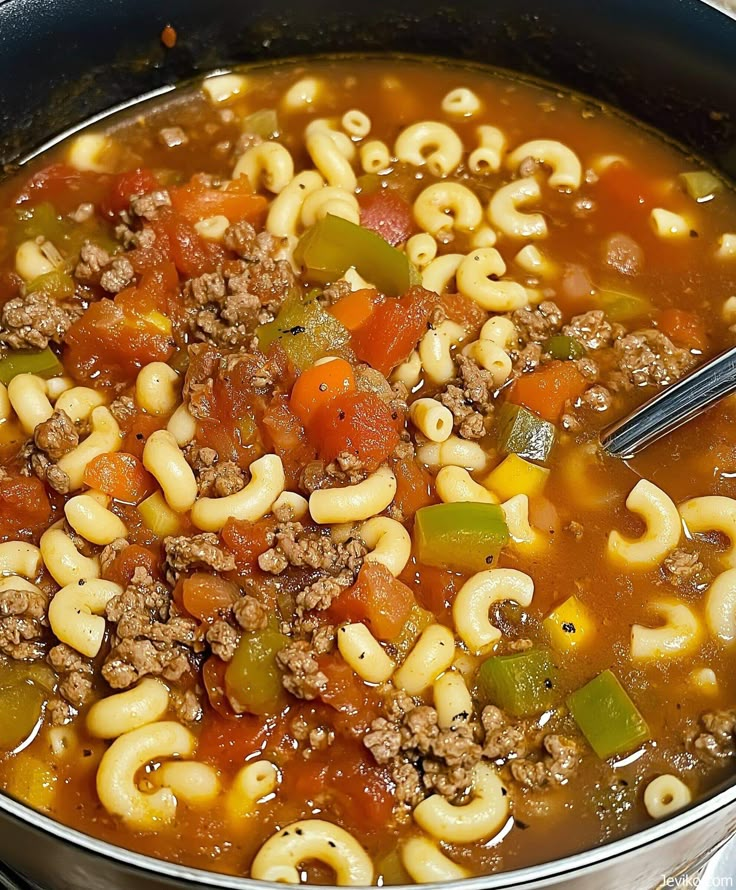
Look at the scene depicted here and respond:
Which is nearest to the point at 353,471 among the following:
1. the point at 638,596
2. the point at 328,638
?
the point at 328,638

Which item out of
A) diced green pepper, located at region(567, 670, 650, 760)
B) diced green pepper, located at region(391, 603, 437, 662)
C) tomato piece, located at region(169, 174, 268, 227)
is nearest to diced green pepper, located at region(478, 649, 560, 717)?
diced green pepper, located at region(567, 670, 650, 760)

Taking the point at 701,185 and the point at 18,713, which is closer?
the point at 18,713

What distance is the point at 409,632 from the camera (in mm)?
2795

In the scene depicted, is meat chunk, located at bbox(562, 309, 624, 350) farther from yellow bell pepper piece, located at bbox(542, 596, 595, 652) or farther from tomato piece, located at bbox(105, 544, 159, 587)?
tomato piece, located at bbox(105, 544, 159, 587)

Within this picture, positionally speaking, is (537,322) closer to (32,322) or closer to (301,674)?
(301,674)

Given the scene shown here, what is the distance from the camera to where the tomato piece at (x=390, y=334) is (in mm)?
3174

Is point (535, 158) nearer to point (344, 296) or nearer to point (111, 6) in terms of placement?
point (344, 296)

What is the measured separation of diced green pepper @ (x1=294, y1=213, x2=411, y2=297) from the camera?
338cm

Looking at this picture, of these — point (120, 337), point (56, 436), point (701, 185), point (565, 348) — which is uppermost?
→ point (701, 185)

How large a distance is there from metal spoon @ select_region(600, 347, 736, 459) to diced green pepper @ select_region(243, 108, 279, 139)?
5.80 feet

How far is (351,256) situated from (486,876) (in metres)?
2.01

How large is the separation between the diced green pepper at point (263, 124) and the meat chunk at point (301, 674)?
85.2 inches

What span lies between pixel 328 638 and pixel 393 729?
0.28 m

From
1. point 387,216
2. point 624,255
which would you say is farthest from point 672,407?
point 387,216
